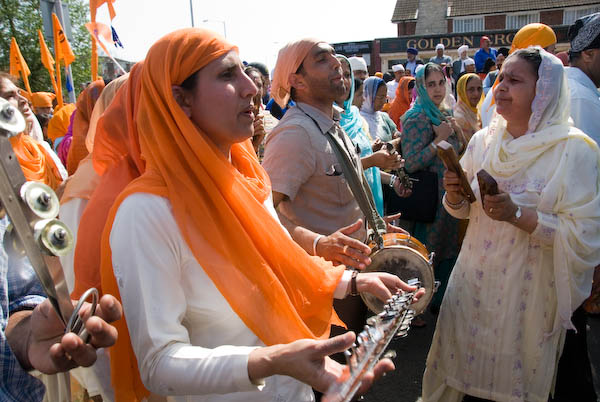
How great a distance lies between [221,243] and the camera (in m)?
1.56

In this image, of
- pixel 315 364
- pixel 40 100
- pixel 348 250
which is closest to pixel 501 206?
pixel 348 250

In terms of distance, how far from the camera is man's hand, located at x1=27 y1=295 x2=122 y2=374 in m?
1.03

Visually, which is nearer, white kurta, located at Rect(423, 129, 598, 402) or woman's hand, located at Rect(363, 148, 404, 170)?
white kurta, located at Rect(423, 129, 598, 402)

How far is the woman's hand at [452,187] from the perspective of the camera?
271 centimetres

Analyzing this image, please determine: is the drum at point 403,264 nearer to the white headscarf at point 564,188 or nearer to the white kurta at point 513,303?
the white kurta at point 513,303

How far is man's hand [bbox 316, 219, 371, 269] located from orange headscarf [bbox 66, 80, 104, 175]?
227 cm

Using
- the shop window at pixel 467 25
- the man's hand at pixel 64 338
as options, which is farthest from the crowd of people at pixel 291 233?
the shop window at pixel 467 25

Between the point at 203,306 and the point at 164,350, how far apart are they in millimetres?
198

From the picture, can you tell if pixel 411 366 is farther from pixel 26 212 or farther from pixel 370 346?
pixel 26 212

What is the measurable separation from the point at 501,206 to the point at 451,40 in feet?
104

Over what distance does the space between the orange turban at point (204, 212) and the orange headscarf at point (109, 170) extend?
0.66 ft

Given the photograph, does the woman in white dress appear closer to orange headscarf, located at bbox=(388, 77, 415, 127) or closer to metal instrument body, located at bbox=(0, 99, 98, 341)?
metal instrument body, located at bbox=(0, 99, 98, 341)

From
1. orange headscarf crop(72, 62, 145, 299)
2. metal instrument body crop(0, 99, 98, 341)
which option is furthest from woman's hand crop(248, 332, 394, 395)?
orange headscarf crop(72, 62, 145, 299)

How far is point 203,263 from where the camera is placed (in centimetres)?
150
